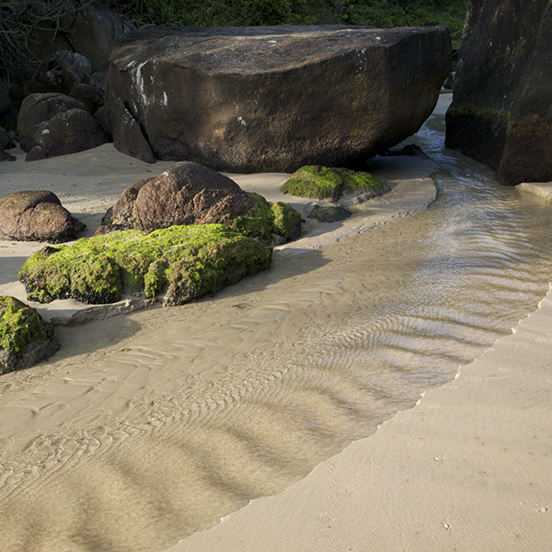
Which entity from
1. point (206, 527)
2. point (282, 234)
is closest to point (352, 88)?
point (282, 234)

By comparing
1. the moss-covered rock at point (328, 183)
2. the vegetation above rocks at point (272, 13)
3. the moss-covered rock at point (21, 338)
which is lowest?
the moss-covered rock at point (21, 338)

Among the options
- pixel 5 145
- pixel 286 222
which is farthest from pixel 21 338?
pixel 5 145

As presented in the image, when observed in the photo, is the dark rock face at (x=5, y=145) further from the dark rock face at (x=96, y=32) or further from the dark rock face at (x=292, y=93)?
the dark rock face at (x=96, y=32)

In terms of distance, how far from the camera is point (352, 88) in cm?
747

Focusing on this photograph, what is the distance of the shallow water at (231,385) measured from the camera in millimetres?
2189

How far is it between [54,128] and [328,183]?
17.6 feet

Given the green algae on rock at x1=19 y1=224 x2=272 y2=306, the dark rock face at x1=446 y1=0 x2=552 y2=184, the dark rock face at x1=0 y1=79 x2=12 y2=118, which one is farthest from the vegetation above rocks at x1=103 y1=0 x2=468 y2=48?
the green algae on rock at x1=19 y1=224 x2=272 y2=306

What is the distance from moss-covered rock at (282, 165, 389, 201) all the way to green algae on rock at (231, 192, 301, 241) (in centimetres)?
117

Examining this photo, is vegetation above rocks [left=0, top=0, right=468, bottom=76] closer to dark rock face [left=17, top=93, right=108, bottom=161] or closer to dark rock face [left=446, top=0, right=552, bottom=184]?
dark rock face [left=17, top=93, right=108, bottom=161]

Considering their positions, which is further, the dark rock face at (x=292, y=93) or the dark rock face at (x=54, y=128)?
the dark rock face at (x=54, y=128)

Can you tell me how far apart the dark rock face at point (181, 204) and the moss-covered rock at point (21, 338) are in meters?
2.29

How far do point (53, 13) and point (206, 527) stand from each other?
528 inches

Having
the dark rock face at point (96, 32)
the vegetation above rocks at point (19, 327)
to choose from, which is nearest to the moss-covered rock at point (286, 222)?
the vegetation above rocks at point (19, 327)

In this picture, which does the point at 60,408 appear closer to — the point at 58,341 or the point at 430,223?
the point at 58,341
